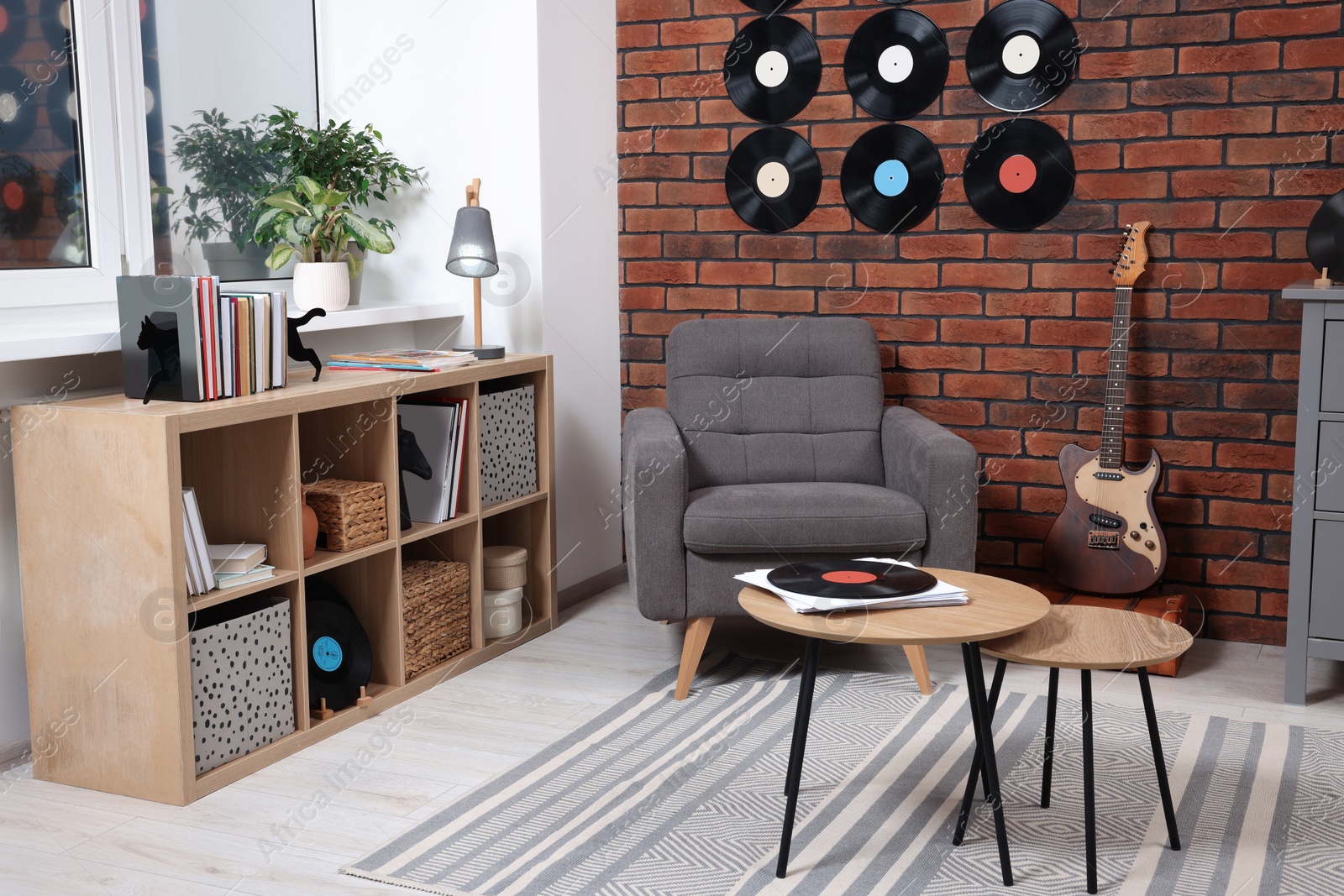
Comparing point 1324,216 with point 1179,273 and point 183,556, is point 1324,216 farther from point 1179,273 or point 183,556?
point 183,556

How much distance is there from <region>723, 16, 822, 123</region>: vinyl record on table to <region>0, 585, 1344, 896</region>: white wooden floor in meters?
1.51

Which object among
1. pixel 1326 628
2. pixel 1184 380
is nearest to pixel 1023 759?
pixel 1326 628

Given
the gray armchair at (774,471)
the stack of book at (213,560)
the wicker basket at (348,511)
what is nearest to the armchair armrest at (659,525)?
the gray armchair at (774,471)

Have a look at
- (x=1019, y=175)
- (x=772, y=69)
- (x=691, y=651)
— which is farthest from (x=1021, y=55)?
(x=691, y=651)

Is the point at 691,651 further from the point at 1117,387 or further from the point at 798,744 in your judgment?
the point at 1117,387

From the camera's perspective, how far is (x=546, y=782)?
2389 millimetres

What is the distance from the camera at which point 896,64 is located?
3498 millimetres

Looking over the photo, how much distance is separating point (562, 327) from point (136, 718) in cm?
171

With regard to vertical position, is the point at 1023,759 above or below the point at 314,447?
below

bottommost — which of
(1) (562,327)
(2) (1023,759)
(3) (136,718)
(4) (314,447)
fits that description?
(2) (1023,759)

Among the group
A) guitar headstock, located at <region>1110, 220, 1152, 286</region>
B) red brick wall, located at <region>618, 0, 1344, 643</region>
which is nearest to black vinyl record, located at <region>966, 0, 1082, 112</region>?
red brick wall, located at <region>618, 0, 1344, 643</region>

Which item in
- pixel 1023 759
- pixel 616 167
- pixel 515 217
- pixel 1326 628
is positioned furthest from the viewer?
pixel 616 167

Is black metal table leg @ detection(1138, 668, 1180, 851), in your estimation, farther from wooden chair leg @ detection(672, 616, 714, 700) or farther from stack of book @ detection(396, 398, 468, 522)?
stack of book @ detection(396, 398, 468, 522)

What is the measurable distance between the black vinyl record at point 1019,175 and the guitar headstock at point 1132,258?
0.73 ft
